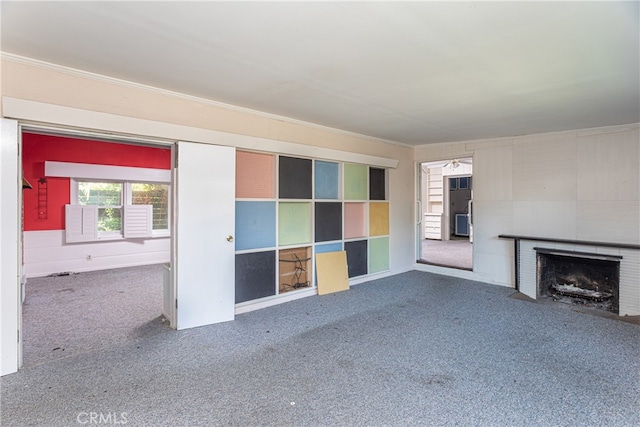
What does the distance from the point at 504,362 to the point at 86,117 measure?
13.4ft

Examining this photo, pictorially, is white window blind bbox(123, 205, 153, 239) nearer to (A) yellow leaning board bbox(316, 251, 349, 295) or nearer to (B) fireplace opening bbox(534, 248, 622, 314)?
(A) yellow leaning board bbox(316, 251, 349, 295)

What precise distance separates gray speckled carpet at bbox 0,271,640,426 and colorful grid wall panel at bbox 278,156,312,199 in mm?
1595

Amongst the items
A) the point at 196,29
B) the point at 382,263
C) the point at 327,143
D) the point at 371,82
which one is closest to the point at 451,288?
the point at 382,263

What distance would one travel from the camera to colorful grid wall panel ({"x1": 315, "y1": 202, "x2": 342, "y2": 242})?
4746 millimetres

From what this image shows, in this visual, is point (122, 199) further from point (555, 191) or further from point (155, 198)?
point (555, 191)

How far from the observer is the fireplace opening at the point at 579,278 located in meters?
4.26

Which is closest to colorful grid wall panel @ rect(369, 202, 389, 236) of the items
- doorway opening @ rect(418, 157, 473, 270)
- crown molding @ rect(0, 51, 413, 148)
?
crown molding @ rect(0, 51, 413, 148)

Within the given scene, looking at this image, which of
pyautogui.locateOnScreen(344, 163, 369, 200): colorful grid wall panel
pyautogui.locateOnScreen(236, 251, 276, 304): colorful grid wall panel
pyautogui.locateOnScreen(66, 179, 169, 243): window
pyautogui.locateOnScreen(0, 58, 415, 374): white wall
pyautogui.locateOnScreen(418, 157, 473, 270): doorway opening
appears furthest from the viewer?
pyautogui.locateOnScreen(418, 157, 473, 270): doorway opening

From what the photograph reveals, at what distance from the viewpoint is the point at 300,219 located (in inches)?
180

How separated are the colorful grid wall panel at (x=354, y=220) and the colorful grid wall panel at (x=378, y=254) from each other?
289 mm

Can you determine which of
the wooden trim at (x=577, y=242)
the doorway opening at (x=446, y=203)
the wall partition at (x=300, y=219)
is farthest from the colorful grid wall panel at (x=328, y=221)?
the doorway opening at (x=446, y=203)

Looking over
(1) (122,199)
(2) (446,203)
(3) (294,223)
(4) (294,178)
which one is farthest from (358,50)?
(2) (446,203)

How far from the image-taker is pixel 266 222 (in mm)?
4141

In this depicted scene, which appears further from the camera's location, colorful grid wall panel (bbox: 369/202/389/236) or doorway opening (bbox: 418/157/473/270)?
doorway opening (bbox: 418/157/473/270)
